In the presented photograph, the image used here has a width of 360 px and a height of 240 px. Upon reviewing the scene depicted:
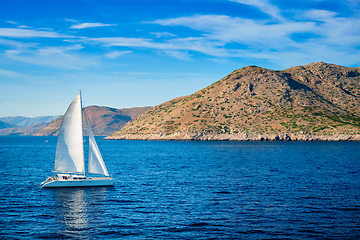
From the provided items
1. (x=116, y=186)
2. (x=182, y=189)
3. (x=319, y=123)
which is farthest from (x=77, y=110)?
(x=319, y=123)

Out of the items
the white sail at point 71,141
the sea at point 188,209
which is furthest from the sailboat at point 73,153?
the sea at point 188,209

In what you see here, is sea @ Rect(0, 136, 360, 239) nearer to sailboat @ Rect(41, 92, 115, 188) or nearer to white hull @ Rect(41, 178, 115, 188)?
white hull @ Rect(41, 178, 115, 188)

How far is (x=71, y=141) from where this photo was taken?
48.2 meters

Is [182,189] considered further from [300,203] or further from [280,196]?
[300,203]

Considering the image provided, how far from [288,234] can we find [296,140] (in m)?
178

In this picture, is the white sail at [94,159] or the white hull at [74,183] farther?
the white sail at [94,159]

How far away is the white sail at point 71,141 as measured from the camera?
157 feet

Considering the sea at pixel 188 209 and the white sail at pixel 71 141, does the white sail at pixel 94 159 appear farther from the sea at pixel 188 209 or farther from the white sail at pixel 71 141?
the sea at pixel 188 209

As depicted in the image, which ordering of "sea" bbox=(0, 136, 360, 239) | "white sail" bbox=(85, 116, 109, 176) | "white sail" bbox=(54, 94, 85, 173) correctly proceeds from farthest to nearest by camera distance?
1. "white sail" bbox=(85, 116, 109, 176)
2. "white sail" bbox=(54, 94, 85, 173)
3. "sea" bbox=(0, 136, 360, 239)

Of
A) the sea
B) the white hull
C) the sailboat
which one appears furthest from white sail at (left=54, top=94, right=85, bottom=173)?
the sea

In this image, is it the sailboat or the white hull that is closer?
the sailboat

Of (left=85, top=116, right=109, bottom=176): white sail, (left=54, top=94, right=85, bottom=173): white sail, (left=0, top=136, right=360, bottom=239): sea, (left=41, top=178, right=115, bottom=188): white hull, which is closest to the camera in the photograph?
(left=0, top=136, right=360, bottom=239): sea

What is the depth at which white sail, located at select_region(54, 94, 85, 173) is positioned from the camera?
157 feet

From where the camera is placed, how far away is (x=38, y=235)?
27234 millimetres
